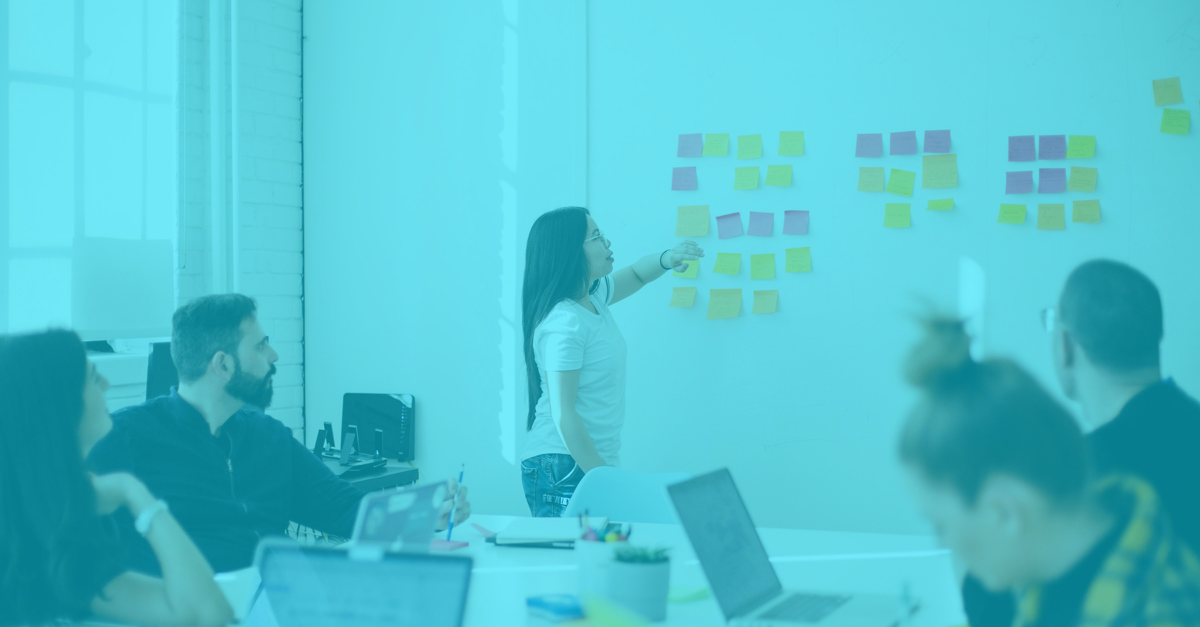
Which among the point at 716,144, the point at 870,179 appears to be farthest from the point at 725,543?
the point at 716,144

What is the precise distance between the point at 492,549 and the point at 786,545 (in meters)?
0.63

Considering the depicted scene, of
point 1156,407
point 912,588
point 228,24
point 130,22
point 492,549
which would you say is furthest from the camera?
point 228,24

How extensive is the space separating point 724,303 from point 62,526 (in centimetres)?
225

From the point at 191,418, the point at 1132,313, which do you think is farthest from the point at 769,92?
the point at 191,418

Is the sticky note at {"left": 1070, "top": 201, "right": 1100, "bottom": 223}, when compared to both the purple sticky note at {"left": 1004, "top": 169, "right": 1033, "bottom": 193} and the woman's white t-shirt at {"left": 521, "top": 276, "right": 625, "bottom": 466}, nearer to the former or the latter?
the purple sticky note at {"left": 1004, "top": 169, "right": 1033, "bottom": 193}

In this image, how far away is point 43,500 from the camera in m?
1.42

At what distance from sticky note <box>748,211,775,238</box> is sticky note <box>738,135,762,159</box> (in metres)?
0.20

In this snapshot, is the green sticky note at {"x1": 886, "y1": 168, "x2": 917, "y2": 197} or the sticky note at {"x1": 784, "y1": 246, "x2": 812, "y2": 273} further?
the sticky note at {"x1": 784, "y1": 246, "x2": 812, "y2": 273}

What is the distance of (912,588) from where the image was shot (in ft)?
5.45

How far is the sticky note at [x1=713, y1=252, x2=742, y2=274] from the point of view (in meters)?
3.21

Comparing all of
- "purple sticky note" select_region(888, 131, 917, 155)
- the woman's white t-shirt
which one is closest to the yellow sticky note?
the woman's white t-shirt

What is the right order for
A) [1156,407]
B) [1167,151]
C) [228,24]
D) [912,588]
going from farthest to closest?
1. [228,24]
2. [1167,151]
3. [912,588]
4. [1156,407]

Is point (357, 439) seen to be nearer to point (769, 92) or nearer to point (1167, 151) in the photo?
point (769, 92)

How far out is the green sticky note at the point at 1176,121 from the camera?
9.04 ft
